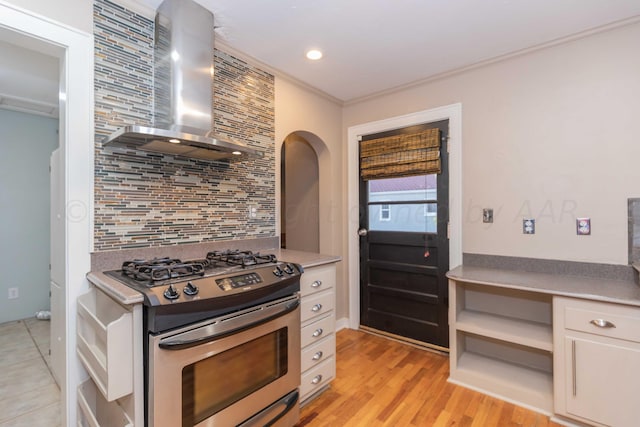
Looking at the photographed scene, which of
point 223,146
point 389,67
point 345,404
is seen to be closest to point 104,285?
point 223,146

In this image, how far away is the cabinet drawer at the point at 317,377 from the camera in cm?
194

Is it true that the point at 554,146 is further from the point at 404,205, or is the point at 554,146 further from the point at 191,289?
the point at 191,289

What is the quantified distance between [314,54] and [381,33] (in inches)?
21.7

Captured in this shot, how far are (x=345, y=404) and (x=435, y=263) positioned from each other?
144 centimetres

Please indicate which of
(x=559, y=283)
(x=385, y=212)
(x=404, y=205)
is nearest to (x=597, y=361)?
(x=559, y=283)

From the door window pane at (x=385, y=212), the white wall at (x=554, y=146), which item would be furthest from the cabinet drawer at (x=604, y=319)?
the door window pane at (x=385, y=212)

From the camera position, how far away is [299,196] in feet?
12.7

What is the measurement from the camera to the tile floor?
6.31ft

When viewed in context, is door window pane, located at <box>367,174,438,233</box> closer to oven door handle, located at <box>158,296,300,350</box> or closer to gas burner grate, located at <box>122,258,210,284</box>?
oven door handle, located at <box>158,296,300,350</box>

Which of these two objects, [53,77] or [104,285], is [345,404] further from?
[53,77]

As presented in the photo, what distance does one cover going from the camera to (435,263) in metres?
2.78

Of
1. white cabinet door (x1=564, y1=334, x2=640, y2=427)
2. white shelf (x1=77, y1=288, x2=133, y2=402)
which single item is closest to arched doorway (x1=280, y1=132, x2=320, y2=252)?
white shelf (x1=77, y1=288, x2=133, y2=402)

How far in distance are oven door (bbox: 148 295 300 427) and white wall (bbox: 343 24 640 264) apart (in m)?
1.85

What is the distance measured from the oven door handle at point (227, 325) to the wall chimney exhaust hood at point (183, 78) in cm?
93
